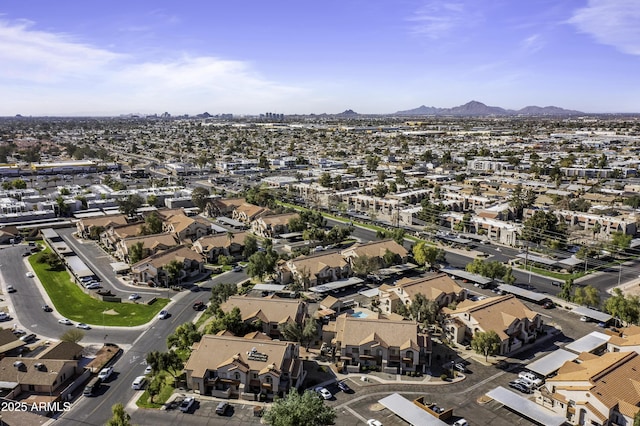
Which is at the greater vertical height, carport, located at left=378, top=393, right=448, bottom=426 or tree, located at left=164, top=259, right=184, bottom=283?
tree, located at left=164, top=259, right=184, bottom=283

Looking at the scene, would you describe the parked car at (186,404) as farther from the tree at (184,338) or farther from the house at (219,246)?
the house at (219,246)

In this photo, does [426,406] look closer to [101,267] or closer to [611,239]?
[101,267]

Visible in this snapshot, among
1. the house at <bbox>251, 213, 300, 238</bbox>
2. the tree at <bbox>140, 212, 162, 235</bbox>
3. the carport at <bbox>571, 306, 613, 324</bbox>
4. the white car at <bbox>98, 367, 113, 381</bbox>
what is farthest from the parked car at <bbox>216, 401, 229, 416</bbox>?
the house at <bbox>251, 213, 300, 238</bbox>

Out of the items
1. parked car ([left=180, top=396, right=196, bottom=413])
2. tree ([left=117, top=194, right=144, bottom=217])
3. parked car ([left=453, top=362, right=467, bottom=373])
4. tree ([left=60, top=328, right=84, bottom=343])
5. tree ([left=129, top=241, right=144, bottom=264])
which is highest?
tree ([left=117, top=194, right=144, bottom=217])

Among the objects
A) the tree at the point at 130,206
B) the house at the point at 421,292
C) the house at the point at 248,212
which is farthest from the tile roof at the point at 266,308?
the tree at the point at 130,206

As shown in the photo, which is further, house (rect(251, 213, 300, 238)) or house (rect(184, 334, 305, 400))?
house (rect(251, 213, 300, 238))

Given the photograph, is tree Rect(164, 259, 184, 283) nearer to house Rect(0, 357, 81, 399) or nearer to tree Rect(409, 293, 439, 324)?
house Rect(0, 357, 81, 399)

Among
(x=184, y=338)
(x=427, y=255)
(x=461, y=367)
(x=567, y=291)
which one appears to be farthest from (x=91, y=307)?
(x=567, y=291)

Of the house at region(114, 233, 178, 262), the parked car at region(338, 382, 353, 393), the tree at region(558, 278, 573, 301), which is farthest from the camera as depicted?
the house at region(114, 233, 178, 262)
